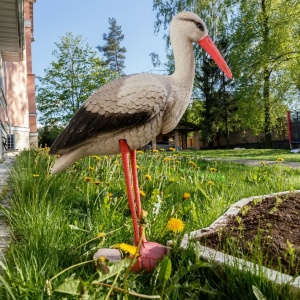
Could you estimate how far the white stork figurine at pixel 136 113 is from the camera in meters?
1.85

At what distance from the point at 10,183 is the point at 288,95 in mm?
21526

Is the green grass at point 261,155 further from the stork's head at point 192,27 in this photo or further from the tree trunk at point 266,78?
the stork's head at point 192,27

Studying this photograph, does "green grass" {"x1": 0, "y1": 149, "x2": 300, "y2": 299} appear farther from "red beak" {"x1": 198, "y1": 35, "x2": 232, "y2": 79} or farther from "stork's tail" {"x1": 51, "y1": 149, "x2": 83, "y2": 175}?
"red beak" {"x1": 198, "y1": 35, "x2": 232, "y2": 79}

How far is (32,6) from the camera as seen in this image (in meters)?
21.1

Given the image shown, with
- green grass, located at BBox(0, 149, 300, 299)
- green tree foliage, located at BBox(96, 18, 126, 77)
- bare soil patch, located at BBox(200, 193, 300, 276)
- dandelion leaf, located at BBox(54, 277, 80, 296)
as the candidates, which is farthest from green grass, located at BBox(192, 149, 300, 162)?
green tree foliage, located at BBox(96, 18, 126, 77)

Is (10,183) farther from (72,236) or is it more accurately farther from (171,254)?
(171,254)

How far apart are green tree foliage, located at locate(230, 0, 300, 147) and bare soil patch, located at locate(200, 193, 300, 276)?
1849 centimetres

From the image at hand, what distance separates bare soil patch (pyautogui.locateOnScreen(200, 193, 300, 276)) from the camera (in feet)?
5.94

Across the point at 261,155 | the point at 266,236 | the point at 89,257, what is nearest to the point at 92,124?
the point at 89,257

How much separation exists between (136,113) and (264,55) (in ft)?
63.9

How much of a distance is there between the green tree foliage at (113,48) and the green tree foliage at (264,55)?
21.0 meters

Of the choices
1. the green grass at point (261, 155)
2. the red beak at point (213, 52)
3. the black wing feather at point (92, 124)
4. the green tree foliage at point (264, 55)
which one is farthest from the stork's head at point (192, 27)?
the green tree foliage at point (264, 55)

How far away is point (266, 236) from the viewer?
2156mm

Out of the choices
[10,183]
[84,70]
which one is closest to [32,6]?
[84,70]
